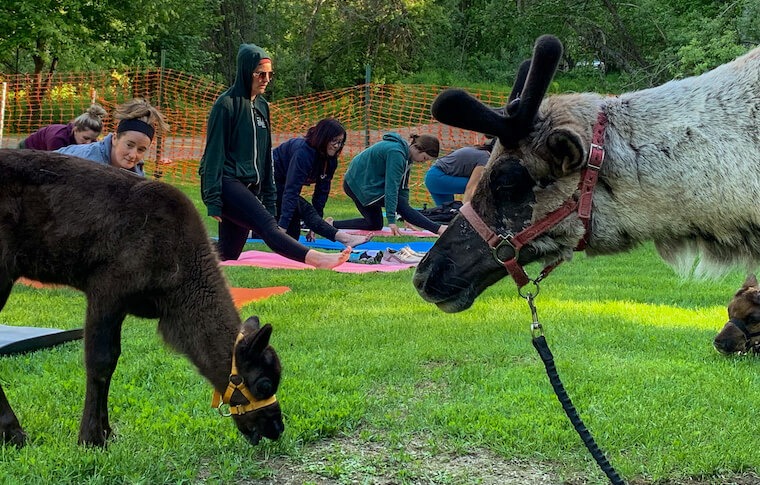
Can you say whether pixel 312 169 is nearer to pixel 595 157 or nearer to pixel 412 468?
pixel 412 468

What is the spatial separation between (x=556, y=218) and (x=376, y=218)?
10.2 metres

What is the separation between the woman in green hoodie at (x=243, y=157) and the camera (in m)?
7.50

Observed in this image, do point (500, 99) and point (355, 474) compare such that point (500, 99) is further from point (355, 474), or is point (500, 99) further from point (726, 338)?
point (355, 474)

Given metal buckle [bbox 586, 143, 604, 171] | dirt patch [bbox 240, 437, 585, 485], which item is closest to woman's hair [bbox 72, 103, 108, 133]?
dirt patch [bbox 240, 437, 585, 485]

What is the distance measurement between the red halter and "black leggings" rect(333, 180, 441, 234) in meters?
9.06

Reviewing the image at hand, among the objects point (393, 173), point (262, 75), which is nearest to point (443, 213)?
point (393, 173)

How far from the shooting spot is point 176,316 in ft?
14.0

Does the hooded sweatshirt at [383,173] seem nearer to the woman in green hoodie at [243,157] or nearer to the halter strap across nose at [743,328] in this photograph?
the woman in green hoodie at [243,157]

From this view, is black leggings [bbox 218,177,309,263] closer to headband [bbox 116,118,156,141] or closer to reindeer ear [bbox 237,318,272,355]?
headband [bbox 116,118,156,141]

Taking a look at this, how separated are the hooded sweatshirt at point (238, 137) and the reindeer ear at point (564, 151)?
4958mm

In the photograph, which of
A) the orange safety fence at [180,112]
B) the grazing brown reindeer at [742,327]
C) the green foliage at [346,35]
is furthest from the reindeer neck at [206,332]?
the green foliage at [346,35]

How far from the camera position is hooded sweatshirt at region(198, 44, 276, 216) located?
7.48 meters

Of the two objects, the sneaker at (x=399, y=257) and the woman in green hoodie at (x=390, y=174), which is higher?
the woman in green hoodie at (x=390, y=174)

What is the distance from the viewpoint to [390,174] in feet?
38.8
